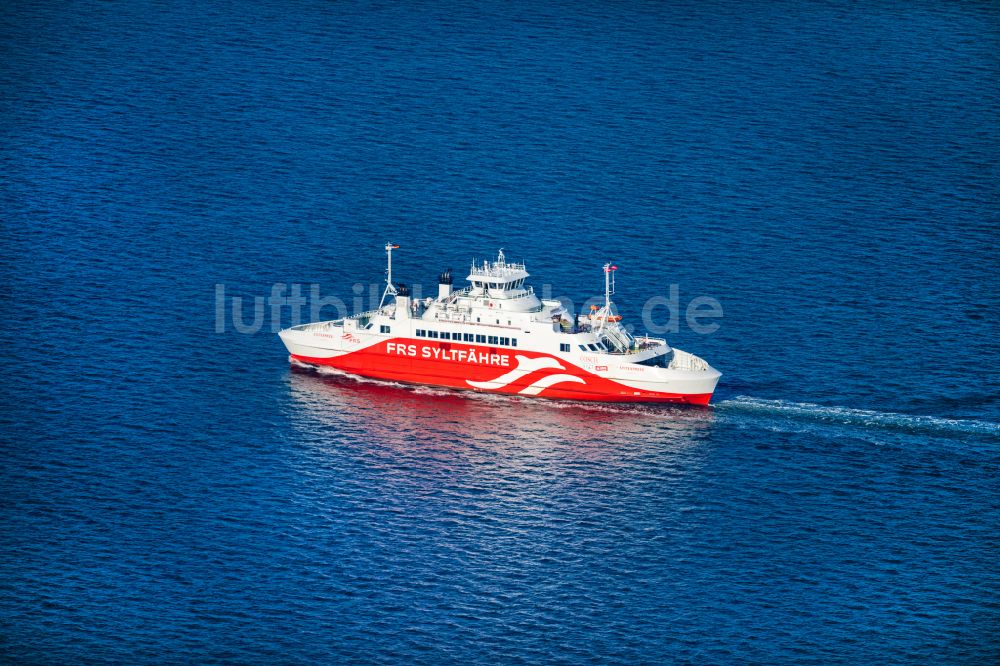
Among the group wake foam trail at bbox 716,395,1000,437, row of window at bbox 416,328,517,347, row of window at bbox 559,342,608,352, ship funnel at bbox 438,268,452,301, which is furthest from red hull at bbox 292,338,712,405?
ship funnel at bbox 438,268,452,301

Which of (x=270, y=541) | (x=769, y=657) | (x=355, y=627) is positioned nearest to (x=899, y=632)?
(x=769, y=657)

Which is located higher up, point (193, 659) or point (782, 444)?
point (782, 444)

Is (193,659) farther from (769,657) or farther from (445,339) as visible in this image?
(445,339)

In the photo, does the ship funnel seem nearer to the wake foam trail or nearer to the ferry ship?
the ferry ship

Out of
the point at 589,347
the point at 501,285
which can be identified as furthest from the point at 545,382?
the point at 501,285

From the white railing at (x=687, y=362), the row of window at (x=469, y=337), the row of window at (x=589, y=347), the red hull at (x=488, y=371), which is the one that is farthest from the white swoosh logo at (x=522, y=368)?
the white railing at (x=687, y=362)

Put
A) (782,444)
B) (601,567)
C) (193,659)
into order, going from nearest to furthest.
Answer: (193,659), (601,567), (782,444)

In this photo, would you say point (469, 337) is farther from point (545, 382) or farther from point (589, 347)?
point (589, 347)
